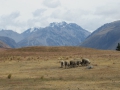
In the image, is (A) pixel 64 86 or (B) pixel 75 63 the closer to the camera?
(A) pixel 64 86

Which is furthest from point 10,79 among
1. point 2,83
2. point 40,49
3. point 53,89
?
point 40,49

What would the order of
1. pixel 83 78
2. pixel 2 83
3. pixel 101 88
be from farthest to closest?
1. pixel 83 78
2. pixel 2 83
3. pixel 101 88

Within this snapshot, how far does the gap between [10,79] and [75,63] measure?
16.3m

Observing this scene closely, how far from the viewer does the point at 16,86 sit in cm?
2886

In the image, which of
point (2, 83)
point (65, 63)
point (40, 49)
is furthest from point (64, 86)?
point (40, 49)

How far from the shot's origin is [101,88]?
26.1 m

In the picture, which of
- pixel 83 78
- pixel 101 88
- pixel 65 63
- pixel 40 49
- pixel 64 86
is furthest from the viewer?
pixel 40 49

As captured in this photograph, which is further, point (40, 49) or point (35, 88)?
point (40, 49)

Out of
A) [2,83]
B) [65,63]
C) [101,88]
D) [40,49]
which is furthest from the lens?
[40,49]

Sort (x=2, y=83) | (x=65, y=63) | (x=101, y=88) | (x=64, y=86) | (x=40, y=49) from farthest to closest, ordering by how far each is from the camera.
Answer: (x=40, y=49), (x=65, y=63), (x=2, y=83), (x=64, y=86), (x=101, y=88)

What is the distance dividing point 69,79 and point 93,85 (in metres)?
5.65

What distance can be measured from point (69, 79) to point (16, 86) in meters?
7.50

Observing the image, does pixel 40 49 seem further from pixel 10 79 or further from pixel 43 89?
pixel 43 89

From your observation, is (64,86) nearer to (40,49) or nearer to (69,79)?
(69,79)
